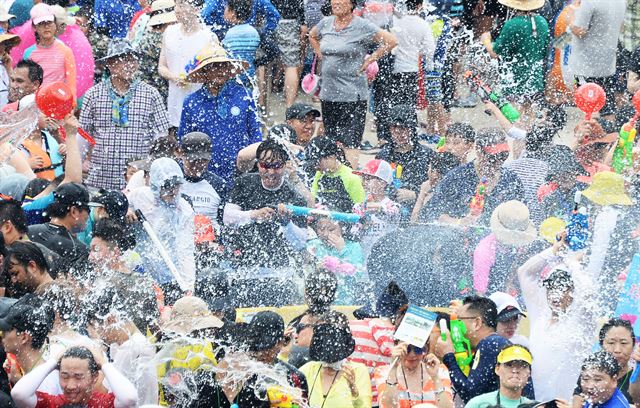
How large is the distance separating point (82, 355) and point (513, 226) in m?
4.00

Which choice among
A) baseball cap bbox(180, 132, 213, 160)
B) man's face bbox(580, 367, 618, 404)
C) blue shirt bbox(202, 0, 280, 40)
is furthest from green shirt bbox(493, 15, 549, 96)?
man's face bbox(580, 367, 618, 404)

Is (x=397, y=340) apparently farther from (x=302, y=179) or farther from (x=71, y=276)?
(x=302, y=179)

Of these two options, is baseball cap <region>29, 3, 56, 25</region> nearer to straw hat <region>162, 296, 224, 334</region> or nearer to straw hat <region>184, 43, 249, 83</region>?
straw hat <region>184, 43, 249, 83</region>

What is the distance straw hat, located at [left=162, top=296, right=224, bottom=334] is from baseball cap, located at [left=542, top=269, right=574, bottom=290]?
Answer: 2.19 metres

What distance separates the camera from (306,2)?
14.6 meters

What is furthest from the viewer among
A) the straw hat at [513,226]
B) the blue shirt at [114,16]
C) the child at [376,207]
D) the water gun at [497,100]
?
the blue shirt at [114,16]

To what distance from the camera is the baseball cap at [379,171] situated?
12.1 m

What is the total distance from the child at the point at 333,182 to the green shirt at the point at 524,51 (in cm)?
295

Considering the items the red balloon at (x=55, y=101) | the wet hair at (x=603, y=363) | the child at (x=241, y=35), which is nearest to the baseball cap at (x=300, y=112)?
the child at (x=241, y=35)

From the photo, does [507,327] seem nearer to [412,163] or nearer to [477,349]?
[477,349]

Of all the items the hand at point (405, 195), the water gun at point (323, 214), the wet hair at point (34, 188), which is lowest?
the hand at point (405, 195)

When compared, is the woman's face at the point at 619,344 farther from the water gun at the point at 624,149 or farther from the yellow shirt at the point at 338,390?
the water gun at the point at 624,149

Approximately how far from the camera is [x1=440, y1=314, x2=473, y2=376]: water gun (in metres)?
9.52

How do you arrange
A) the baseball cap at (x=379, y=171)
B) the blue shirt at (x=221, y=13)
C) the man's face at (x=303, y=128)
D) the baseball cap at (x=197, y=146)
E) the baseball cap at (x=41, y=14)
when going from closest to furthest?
the baseball cap at (x=197, y=146)
the baseball cap at (x=379, y=171)
the man's face at (x=303, y=128)
the baseball cap at (x=41, y=14)
the blue shirt at (x=221, y=13)
